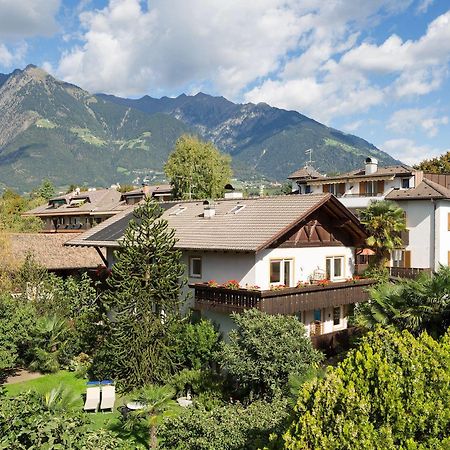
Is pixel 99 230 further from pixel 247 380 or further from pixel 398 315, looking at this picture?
pixel 398 315

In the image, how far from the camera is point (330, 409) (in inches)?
307

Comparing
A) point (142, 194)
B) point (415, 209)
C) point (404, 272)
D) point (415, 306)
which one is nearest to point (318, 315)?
point (415, 306)

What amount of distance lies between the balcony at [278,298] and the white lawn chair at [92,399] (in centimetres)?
558

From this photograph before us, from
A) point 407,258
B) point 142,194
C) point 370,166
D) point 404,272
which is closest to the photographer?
point 404,272

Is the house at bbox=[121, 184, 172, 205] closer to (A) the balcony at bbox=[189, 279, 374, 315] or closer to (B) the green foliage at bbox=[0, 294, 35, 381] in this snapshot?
(B) the green foliage at bbox=[0, 294, 35, 381]

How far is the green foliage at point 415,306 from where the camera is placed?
55.8 ft

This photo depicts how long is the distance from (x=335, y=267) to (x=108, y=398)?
13068 mm

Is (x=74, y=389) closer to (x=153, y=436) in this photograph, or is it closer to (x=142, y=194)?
(x=153, y=436)

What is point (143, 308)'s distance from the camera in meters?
21.2

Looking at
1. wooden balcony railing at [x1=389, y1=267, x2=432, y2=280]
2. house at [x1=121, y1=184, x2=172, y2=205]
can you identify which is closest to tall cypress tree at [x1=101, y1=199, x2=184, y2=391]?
wooden balcony railing at [x1=389, y1=267, x2=432, y2=280]

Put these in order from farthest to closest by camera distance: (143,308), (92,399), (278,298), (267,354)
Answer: (278,298)
(143,308)
(92,399)
(267,354)

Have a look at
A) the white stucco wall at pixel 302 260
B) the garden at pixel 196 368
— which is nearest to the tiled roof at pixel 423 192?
the white stucco wall at pixel 302 260

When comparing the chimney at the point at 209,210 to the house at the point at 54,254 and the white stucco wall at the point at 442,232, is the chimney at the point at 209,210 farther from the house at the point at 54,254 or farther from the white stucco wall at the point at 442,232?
the white stucco wall at the point at 442,232

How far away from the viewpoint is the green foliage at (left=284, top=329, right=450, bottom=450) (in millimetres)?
7586
